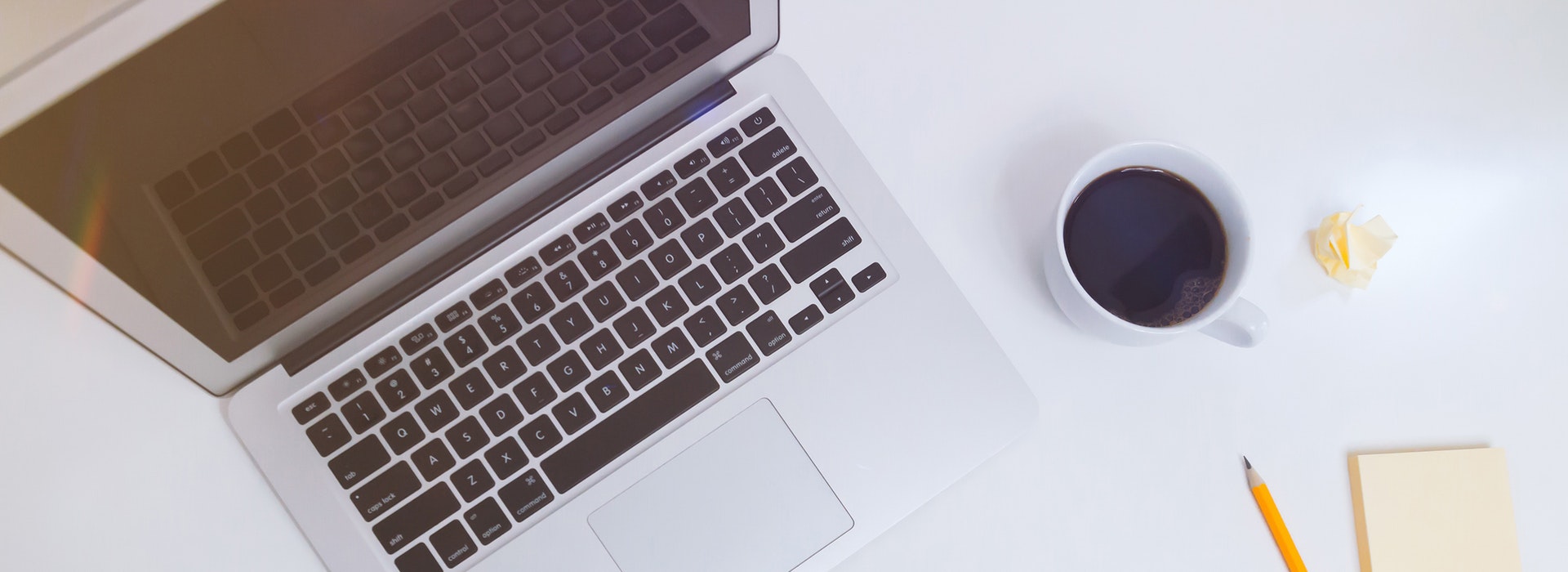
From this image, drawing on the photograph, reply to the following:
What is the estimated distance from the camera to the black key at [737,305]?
0.60m

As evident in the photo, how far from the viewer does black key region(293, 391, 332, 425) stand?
22.5 inches

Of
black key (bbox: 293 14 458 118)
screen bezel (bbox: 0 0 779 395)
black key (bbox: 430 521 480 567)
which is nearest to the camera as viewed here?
screen bezel (bbox: 0 0 779 395)

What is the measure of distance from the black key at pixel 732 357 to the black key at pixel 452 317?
16 cm

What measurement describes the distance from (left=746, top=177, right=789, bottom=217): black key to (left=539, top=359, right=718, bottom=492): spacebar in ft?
0.36

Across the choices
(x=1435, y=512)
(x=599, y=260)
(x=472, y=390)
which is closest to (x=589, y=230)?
(x=599, y=260)

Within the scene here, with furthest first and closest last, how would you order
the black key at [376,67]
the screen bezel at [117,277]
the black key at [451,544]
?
the black key at [451,544], the black key at [376,67], the screen bezel at [117,277]

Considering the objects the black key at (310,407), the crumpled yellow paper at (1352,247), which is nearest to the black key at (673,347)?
the black key at (310,407)

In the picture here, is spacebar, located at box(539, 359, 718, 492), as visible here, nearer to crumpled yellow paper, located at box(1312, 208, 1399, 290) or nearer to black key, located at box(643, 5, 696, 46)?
black key, located at box(643, 5, 696, 46)

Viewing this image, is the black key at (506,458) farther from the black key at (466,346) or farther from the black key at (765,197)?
the black key at (765,197)

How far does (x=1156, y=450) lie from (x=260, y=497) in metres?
0.60

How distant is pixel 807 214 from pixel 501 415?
0.24 m

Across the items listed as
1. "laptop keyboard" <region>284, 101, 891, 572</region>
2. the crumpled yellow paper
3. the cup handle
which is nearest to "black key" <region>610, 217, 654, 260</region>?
"laptop keyboard" <region>284, 101, 891, 572</region>

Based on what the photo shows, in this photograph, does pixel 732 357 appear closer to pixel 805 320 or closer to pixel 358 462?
pixel 805 320

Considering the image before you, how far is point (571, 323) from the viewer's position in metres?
0.59
